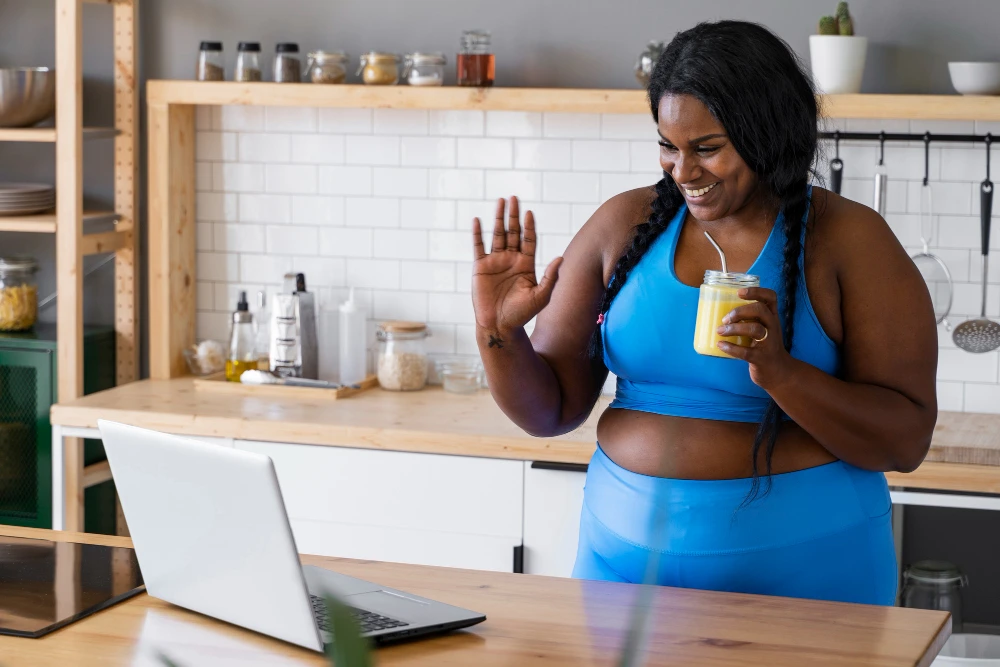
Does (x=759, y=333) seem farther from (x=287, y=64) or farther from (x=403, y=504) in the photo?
(x=287, y=64)

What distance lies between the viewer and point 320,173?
4121 mm

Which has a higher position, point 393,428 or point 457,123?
point 457,123

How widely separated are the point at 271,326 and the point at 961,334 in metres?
2.11

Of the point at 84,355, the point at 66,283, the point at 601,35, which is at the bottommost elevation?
the point at 84,355

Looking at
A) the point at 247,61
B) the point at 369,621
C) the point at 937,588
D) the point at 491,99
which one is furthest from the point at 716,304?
the point at 247,61

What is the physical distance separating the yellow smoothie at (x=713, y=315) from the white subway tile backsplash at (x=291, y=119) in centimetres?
248

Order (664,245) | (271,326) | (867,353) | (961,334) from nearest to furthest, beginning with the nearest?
(867,353) < (664,245) < (961,334) < (271,326)

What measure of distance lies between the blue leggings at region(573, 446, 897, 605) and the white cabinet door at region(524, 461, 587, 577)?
1.26m

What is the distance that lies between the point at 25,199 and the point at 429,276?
1311 mm

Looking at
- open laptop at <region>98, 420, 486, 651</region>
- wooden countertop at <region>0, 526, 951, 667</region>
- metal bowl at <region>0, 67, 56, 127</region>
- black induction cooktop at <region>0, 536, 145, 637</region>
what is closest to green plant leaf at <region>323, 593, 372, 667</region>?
open laptop at <region>98, 420, 486, 651</region>

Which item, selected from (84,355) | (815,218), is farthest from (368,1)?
(815,218)

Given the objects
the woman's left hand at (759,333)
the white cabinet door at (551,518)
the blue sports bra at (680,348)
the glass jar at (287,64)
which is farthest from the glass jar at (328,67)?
the woman's left hand at (759,333)

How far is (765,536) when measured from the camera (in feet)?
6.29

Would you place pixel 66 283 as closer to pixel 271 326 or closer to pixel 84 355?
pixel 84 355
